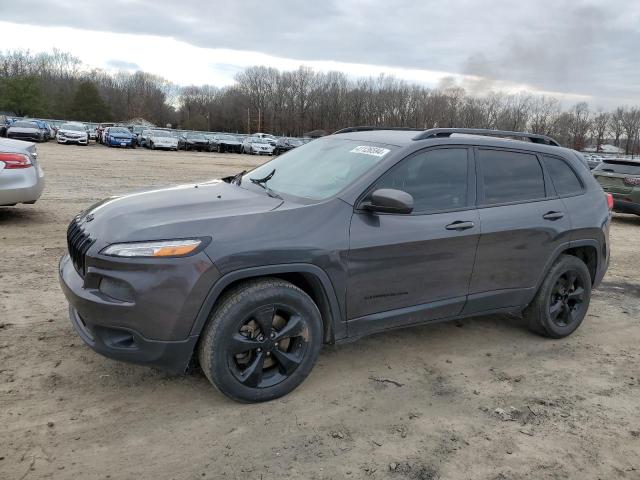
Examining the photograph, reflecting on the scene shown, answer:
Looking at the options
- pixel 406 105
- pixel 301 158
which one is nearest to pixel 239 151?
pixel 301 158

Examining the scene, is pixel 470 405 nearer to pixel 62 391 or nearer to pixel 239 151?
pixel 62 391

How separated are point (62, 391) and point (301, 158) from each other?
8.17ft

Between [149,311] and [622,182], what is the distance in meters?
12.7

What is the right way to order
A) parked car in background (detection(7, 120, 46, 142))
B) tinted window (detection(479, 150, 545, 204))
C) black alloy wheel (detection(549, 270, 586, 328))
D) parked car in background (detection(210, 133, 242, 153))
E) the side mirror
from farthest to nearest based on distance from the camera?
parked car in background (detection(210, 133, 242, 153)) < parked car in background (detection(7, 120, 46, 142)) < black alloy wheel (detection(549, 270, 586, 328)) < tinted window (detection(479, 150, 545, 204)) < the side mirror

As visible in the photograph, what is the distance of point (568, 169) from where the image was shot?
16.0ft

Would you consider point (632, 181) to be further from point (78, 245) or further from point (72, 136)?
point (72, 136)

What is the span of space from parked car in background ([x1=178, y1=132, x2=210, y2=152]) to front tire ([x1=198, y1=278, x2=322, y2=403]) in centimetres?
4051

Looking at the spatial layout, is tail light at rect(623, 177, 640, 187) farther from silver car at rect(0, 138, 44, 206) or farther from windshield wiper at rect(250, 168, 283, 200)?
silver car at rect(0, 138, 44, 206)

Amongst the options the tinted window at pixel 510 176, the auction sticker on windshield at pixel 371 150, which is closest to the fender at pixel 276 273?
the auction sticker on windshield at pixel 371 150

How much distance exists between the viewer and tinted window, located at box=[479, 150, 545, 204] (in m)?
4.31

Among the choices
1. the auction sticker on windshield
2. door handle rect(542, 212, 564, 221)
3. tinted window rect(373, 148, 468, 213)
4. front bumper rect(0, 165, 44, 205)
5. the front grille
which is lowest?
front bumper rect(0, 165, 44, 205)

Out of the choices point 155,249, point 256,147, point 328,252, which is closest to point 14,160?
point 155,249

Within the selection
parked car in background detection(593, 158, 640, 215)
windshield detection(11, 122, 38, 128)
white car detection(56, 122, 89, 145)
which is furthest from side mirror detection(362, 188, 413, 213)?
windshield detection(11, 122, 38, 128)

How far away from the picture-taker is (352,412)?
11.3 feet
